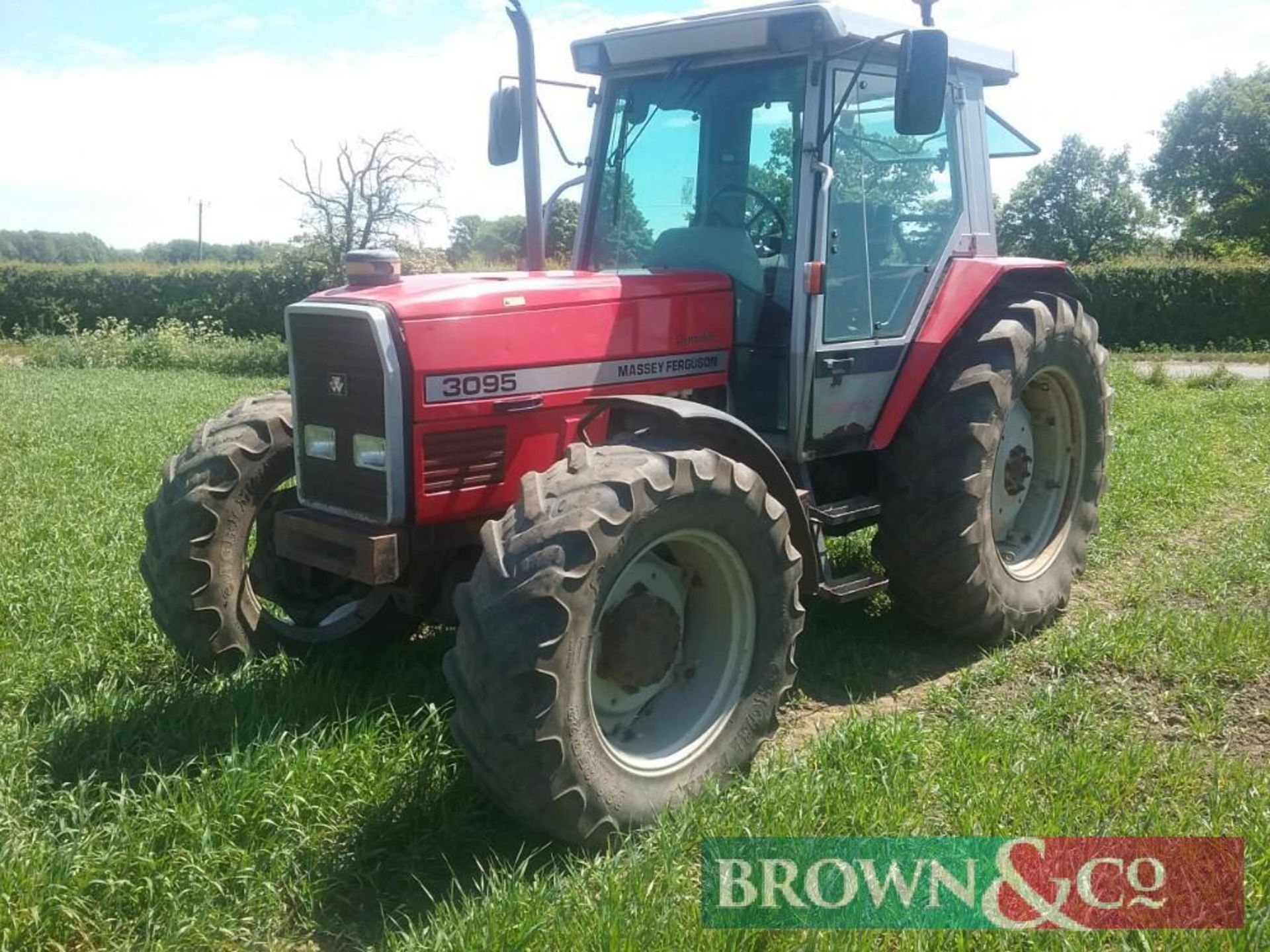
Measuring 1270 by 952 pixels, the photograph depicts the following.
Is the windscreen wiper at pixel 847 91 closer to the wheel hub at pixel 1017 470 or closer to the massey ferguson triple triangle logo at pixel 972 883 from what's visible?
the wheel hub at pixel 1017 470

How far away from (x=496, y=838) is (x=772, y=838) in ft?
2.67

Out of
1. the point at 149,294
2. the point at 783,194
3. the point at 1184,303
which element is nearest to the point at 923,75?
the point at 783,194

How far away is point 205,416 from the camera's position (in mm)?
11453

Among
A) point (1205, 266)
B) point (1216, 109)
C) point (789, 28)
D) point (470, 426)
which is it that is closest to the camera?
point (470, 426)

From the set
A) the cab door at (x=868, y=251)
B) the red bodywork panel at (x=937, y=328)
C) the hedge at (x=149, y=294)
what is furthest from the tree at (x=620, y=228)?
the hedge at (x=149, y=294)

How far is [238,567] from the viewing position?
4.14m

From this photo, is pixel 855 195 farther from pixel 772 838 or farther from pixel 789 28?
pixel 772 838

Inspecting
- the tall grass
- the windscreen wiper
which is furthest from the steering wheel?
the tall grass

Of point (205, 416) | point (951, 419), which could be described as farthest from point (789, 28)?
point (205, 416)

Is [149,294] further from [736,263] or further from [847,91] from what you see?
[847,91]

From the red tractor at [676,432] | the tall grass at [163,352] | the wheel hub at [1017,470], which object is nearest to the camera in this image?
the red tractor at [676,432]

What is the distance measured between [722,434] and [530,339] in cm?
72

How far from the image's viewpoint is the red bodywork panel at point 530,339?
359cm

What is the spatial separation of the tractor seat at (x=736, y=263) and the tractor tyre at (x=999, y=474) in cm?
83
